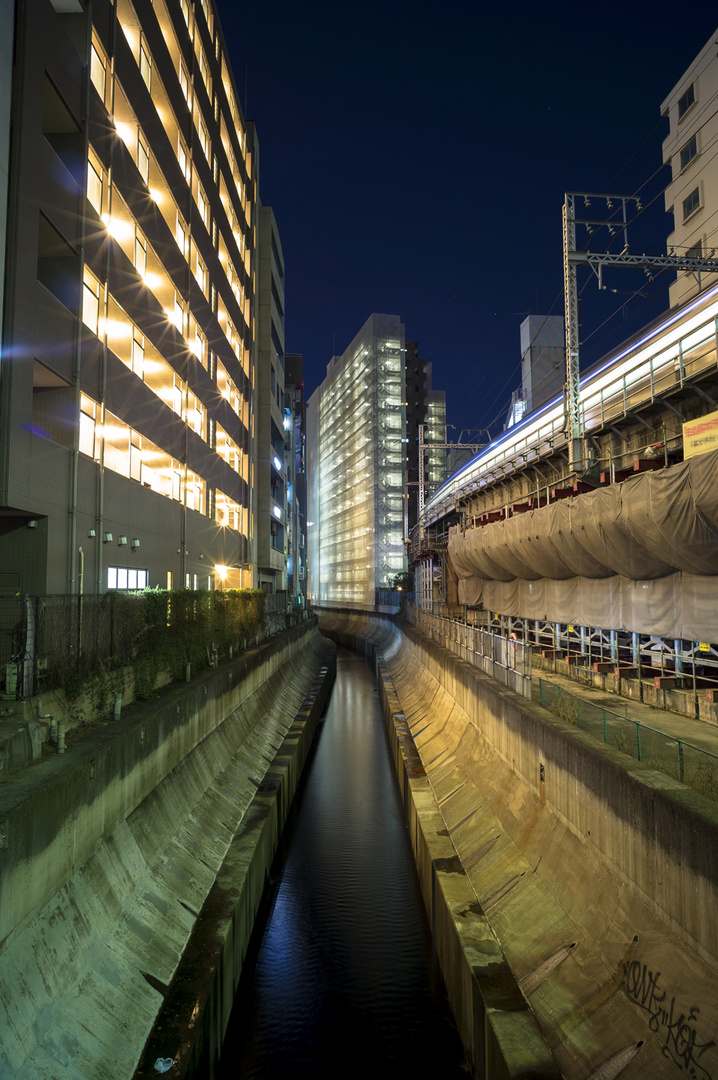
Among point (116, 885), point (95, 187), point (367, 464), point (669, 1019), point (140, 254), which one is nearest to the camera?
point (669, 1019)

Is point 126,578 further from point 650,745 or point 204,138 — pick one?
point 204,138

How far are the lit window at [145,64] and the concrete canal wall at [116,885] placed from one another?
2166 centimetres

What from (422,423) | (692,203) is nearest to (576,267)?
(692,203)

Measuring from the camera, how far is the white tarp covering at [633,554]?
11.7m

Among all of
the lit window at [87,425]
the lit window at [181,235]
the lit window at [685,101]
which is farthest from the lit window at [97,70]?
the lit window at [685,101]

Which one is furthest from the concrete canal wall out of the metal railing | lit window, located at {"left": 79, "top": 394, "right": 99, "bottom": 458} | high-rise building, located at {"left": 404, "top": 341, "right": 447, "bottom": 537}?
high-rise building, located at {"left": 404, "top": 341, "right": 447, "bottom": 537}

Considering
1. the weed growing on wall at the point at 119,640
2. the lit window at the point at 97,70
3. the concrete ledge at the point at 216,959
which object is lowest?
the concrete ledge at the point at 216,959

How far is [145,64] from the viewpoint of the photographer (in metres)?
22.7

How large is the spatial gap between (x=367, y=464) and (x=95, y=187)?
79.1 m

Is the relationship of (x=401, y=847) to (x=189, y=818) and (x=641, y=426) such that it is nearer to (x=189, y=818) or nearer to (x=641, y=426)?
(x=189, y=818)

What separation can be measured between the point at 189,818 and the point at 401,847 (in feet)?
21.5

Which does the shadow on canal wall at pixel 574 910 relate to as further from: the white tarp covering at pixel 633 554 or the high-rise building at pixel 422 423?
the high-rise building at pixel 422 423

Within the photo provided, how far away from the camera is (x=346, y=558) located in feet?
356

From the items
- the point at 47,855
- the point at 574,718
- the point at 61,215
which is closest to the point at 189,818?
the point at 47,855
